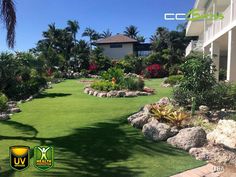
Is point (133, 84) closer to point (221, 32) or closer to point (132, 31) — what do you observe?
point (221, 32)

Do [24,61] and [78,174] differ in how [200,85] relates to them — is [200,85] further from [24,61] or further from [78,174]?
[24,61]

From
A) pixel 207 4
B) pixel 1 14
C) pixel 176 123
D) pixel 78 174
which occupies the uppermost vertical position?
pixel 207 4

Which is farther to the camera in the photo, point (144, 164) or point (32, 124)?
point (32, 124)

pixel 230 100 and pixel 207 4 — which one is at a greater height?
pixel 207 4

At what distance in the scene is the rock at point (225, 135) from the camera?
7.68 metres

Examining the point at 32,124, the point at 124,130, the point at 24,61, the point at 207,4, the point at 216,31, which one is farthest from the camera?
the point at 24,61

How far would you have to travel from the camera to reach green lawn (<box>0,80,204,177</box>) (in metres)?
6.21

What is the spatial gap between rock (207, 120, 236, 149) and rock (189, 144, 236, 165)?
18.0 inches

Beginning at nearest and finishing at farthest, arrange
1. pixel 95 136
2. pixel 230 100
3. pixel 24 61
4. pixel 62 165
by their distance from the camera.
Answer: pixel 62 165, pixel 95 136, pixel 230 100, pixel 24 61

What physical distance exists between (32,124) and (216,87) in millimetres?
6297

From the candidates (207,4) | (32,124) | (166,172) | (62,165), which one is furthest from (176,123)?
(207,4)

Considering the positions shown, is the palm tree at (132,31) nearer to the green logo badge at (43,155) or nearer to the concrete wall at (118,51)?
the concrete wall at (118,51)

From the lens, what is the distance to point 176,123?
29.1 ft

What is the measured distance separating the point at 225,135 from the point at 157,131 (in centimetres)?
158
